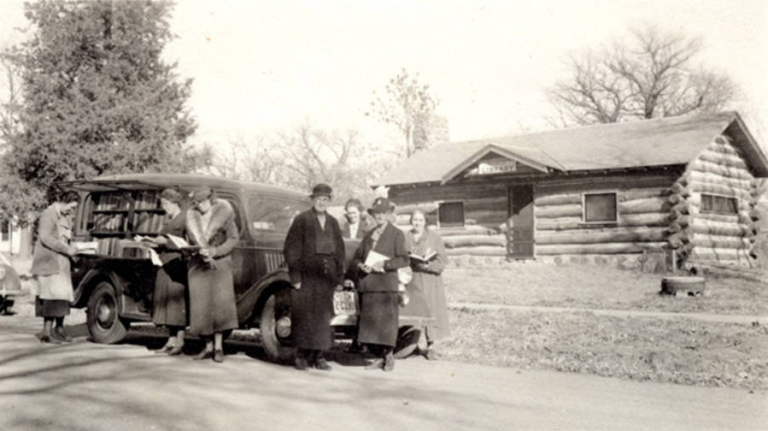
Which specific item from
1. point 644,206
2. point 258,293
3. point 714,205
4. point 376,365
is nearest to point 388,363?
point 376,365

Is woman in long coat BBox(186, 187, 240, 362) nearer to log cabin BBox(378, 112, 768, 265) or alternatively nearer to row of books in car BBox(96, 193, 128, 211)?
row of books in car BBox(96, 193, 128, 211)

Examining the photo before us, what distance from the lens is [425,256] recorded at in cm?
904

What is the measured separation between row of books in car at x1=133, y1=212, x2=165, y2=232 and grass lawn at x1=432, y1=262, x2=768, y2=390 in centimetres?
397

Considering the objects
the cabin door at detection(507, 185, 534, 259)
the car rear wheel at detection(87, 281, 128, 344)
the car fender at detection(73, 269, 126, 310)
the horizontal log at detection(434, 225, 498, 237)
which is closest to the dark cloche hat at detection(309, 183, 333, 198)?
the car fender at detection(73, 269, 126, 310)

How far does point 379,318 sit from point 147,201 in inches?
151

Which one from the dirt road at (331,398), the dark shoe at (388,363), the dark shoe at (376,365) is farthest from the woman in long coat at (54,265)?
the dark shoe at (388,363)

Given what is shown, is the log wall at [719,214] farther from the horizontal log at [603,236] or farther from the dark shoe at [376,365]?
the dark shoe at [376,365]

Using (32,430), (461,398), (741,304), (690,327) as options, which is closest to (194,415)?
(32,430)

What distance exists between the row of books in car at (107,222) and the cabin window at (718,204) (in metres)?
18.6

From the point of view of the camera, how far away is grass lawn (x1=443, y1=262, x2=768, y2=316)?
1378 centimetres

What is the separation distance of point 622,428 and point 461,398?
4.73 feet

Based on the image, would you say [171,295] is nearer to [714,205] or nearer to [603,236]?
[603,236]

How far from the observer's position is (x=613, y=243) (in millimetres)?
23328

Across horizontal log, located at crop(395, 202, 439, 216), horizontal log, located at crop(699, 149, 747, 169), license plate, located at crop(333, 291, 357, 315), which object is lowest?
license plate, located at crop(333, 291, 357, 315)
